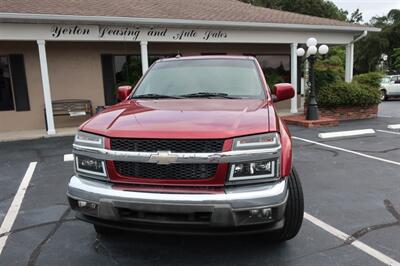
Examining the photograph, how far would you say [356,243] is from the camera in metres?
3.68

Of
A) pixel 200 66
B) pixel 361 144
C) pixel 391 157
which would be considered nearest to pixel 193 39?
pixel 361 144

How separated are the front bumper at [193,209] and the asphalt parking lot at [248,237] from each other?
59 cm

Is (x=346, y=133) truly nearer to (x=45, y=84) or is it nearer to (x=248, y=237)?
(x=248, y=237)

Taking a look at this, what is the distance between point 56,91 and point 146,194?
10976 mm

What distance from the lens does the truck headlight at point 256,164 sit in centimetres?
294

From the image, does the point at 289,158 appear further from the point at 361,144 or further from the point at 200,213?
the point at 361,144

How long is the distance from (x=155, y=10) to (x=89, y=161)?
10.9m

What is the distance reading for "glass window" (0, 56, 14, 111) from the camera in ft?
40.0

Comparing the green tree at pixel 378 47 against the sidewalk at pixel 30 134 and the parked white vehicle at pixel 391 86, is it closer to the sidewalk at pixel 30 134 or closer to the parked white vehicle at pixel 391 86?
the parked white vehicle at pixel 391 86

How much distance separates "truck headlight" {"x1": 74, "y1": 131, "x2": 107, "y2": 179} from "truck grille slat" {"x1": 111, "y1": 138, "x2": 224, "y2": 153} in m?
0.19

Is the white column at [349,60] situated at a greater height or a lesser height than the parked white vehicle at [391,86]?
greater

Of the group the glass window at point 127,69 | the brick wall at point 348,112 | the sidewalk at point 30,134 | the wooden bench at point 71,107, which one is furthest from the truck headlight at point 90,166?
the brick wall at point 348,112

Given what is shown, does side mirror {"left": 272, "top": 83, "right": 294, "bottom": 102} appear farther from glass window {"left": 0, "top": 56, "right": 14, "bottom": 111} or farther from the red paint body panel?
glass window {"left": 0, "top": 56, "right": 14, "bottom": 111}

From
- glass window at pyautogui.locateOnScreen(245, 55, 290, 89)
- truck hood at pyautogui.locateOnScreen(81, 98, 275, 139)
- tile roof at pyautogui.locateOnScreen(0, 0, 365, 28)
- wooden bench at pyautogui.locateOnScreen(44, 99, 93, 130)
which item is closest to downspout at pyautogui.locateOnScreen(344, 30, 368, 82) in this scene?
tile roof at pyautogui.locateOnScreen(0, 0, 365, 28)
